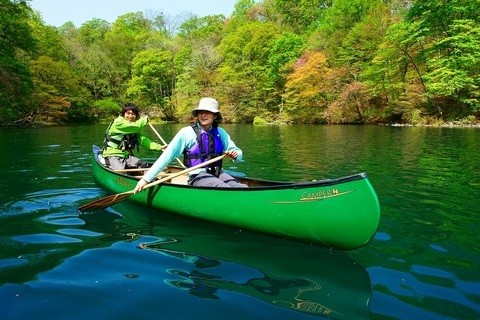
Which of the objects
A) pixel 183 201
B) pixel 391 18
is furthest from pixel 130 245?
pixel 391 18

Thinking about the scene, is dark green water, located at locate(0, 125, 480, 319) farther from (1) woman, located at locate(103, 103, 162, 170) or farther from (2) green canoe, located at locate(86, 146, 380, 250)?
(1) woman, located at locate(103, 103, 162, 170)

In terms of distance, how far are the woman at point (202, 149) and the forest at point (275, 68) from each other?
62.7ft

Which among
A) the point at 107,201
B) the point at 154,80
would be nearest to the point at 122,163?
the point at 107,201

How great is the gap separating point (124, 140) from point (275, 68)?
34.6 metres

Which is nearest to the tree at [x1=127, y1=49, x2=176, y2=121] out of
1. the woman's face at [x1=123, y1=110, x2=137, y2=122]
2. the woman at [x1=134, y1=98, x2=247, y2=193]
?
the woman's face at [x1=123, y1=110, x2=137, y2=122]

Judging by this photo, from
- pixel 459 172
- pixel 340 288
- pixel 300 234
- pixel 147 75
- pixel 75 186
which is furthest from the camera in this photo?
pixel 147 75

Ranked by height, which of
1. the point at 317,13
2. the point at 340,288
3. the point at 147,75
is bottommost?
the point at 340,288

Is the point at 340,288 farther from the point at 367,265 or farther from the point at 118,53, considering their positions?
the point at 118,53

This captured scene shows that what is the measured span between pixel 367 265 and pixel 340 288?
0.66m

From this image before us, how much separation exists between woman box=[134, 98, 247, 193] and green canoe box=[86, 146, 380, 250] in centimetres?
37

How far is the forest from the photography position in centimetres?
2609

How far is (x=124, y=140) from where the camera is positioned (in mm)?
7859

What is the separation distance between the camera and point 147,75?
5028cm

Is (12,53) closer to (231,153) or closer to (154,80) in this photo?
(231,153)
